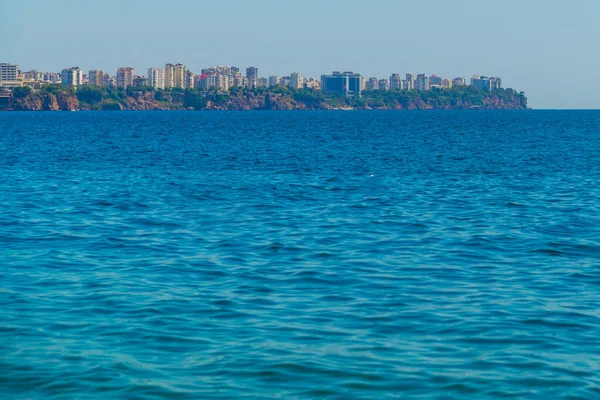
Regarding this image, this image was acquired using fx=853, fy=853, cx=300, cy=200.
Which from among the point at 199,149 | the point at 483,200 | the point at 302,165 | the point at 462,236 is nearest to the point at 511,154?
the point at 302,165

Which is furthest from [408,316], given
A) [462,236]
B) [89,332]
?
[462,236]

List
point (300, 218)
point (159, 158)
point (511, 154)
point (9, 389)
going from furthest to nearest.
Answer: point (511, 154), point (159, 158), point (300, 218), point (9, 389)

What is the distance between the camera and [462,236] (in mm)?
22484

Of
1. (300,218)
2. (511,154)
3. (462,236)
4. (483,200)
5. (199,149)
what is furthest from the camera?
(199,149)

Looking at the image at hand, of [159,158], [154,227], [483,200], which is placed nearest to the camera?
[154,227]

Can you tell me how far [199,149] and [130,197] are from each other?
36.5 meters

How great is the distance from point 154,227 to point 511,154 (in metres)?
42.7

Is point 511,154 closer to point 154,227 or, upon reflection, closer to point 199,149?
point 199,149

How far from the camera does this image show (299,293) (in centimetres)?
1568

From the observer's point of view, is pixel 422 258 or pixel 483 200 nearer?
pixel 422 258

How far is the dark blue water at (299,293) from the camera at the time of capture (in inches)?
442

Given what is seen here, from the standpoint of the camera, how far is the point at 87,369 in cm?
1148

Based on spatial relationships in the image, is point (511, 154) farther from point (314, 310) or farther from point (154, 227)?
point (314, 310)

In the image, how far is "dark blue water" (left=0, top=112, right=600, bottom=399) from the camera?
11219mm
